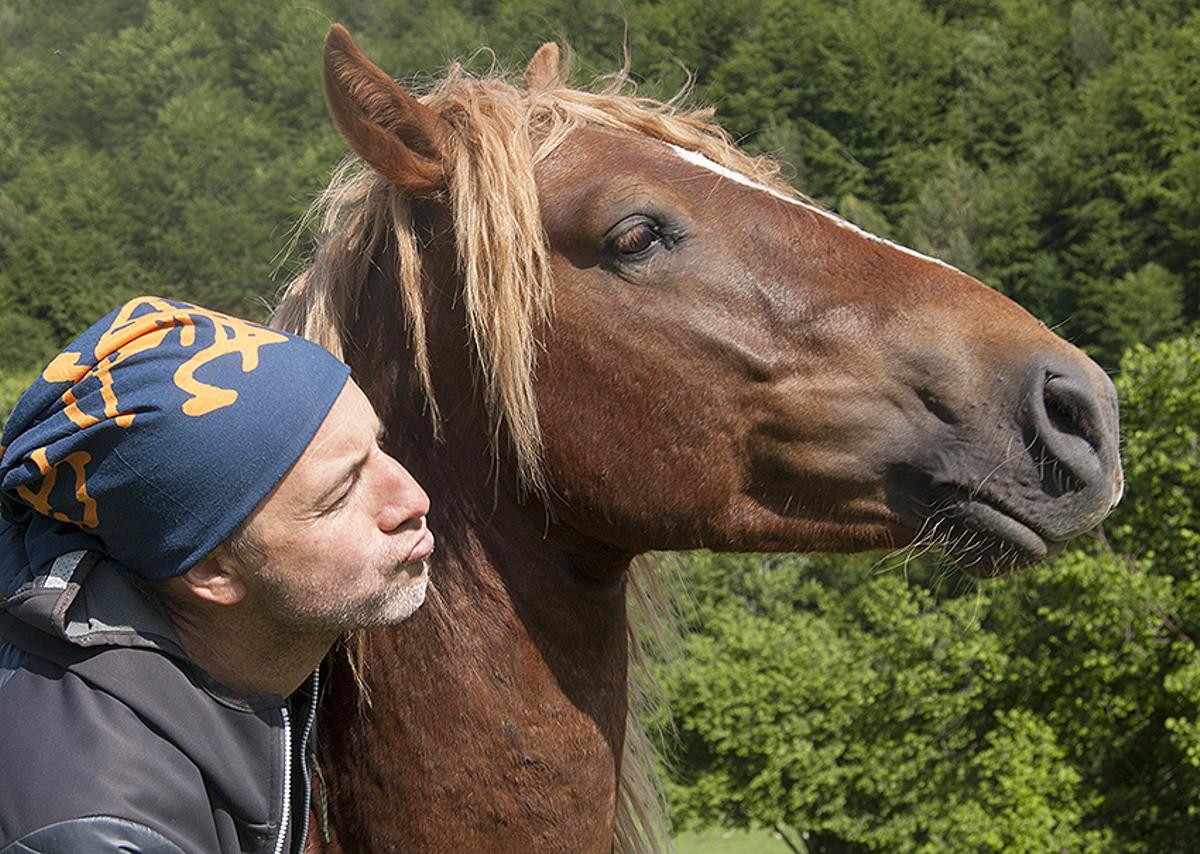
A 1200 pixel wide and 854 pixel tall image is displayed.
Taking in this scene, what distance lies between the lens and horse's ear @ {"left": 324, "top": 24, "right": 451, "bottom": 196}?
81.0 inches

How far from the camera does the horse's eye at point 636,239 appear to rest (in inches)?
84.9

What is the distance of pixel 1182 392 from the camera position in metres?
19.5

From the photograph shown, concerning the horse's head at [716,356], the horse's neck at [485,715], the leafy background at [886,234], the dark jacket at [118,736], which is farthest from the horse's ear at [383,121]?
the leafy background at [886,234]

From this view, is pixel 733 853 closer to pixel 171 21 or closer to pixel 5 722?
pixel 5 722

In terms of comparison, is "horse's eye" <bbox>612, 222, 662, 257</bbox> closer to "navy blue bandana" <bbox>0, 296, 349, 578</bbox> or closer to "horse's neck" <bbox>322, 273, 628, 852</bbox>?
"horse's neck" <bbox>322, 273, 628, 852</bbox>

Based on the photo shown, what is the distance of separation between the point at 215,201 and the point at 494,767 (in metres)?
55.7

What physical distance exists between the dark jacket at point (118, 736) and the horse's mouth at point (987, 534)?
1179mm

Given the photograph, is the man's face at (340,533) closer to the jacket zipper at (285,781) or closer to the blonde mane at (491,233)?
the jacket zipper at (285,781)

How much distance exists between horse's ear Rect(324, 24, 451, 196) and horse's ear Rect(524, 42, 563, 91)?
0.50m

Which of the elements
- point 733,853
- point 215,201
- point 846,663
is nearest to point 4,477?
point 846,663

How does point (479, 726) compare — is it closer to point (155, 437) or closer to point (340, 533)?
point (340, 533)

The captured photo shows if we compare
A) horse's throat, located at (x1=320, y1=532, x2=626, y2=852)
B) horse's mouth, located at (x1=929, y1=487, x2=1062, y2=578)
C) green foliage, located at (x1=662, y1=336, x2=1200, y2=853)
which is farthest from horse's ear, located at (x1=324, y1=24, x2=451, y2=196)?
green foliage, located at (x1=662, y1=336, x2=1200, y2=853)

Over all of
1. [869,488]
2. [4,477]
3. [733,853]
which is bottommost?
[733,853]

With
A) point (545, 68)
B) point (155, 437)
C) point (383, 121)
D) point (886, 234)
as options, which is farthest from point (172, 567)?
point (886, 234)
